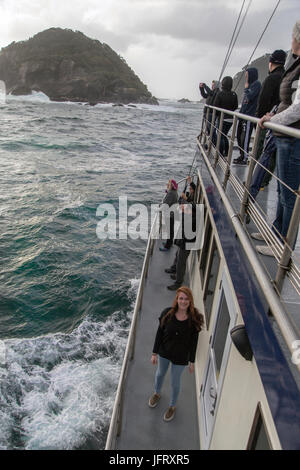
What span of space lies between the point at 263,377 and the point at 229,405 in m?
1.38

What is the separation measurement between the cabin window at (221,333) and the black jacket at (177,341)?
0.31 metres

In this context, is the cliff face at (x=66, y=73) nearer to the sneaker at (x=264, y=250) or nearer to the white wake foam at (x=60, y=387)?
the white wake foam at (x=60, y=387)

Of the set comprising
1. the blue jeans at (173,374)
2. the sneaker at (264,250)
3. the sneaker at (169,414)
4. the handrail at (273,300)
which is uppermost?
the handrail at (273,300)

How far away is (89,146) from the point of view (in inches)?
1261

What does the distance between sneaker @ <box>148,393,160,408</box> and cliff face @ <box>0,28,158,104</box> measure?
138 metres

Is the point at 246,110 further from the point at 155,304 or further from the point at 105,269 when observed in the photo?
the point at 105,269

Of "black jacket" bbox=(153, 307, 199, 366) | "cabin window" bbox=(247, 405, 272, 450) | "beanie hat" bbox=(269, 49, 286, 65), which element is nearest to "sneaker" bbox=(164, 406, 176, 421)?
"black jacket" bbox=(153, 307, 199, 366)

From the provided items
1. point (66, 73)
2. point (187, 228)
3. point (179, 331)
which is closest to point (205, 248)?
point (187, 228)

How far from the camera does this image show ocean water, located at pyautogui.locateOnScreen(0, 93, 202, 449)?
5785 mm

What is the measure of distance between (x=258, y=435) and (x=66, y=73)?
15568 cm

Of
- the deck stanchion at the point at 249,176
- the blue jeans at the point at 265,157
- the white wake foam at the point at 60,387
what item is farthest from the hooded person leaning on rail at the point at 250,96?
the white wake foam at the point at 60,387

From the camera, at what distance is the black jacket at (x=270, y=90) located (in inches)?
164

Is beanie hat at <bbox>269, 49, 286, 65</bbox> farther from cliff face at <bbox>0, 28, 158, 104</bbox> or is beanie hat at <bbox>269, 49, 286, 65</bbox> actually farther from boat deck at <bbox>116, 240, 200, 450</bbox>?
cliff face at <bbox>0, 28, 158, 104</bbox>
